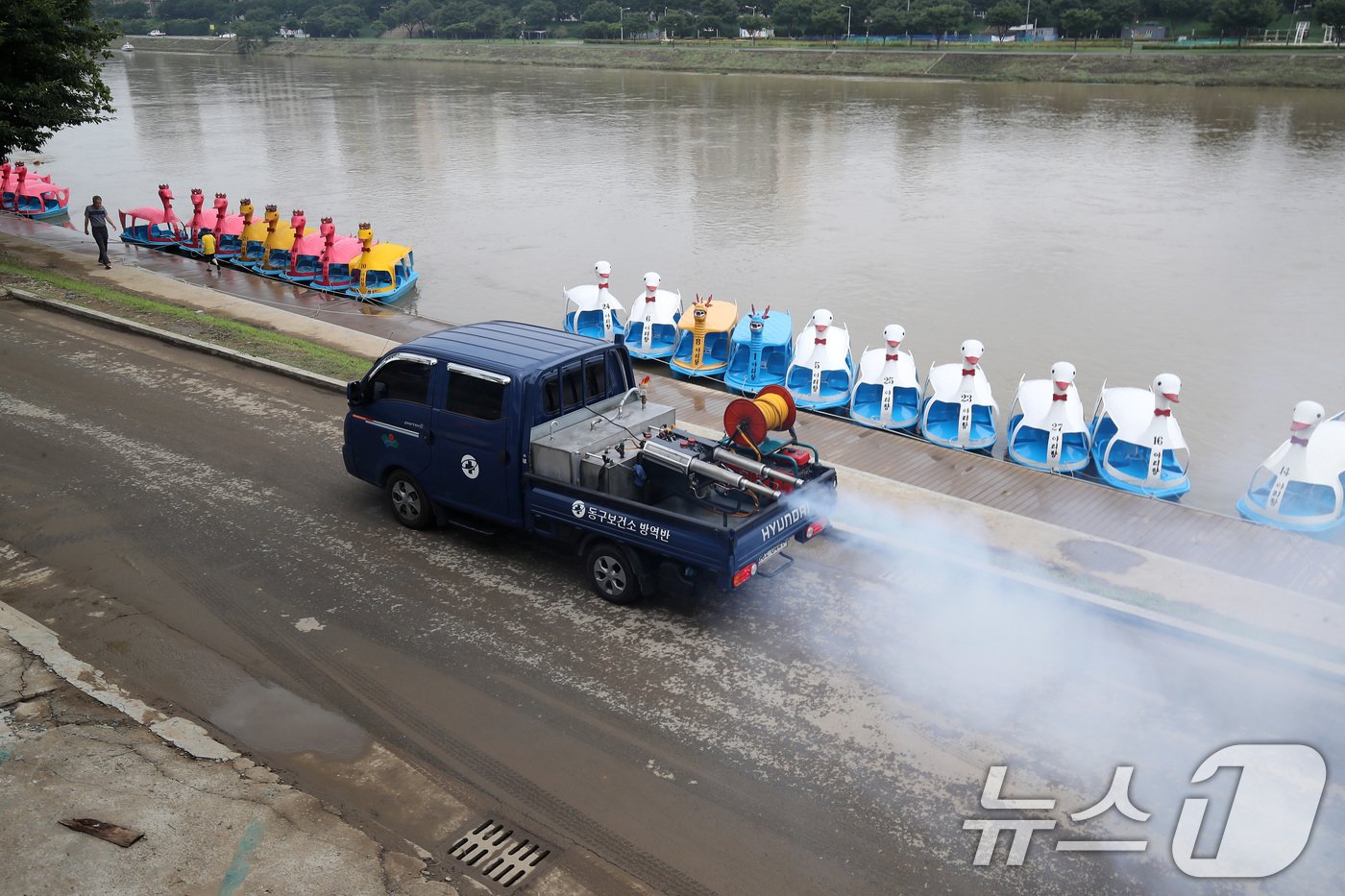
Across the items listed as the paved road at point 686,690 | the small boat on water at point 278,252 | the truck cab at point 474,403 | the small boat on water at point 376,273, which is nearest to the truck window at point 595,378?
the truck cab at point 474,403

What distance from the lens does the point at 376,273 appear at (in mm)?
22906

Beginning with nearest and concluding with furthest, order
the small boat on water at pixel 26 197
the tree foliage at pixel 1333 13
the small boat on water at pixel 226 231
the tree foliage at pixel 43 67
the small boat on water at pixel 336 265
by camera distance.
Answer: the tree foliage at pixel 43 67 → the small boat on water at pixel 336 265 → the small boat on water at pixel 226 231 → the small boat on water at pixel 26 197 → the tree foliage at pixel 1333 13

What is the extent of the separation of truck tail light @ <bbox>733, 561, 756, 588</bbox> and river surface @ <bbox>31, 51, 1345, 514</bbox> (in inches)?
345

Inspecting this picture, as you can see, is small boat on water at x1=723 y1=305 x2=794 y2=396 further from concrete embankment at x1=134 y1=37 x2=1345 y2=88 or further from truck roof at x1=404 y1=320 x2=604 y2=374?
concrete embankment at x1=134 y1=37 x2=1345 y2=88

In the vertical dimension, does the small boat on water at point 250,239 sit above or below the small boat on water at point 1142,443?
above

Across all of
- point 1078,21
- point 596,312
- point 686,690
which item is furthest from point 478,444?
point 1078,21

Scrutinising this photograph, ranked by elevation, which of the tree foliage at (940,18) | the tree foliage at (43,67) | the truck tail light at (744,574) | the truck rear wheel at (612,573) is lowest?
the truck rear wheel at (612,573)

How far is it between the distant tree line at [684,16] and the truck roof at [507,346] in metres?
59.1

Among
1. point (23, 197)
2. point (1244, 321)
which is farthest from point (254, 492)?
point (23, 197)

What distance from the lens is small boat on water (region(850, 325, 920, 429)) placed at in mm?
15461

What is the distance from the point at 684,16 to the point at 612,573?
342 feet

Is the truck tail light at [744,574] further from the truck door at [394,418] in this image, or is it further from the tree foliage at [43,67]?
the tree foliage at [43,67]

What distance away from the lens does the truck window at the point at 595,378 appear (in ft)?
31.6

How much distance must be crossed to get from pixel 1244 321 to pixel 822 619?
720 inches
